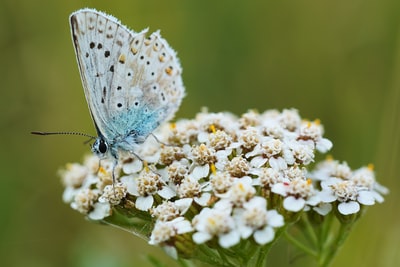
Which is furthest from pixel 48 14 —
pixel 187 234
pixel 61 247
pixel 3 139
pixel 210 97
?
pixel 187 234

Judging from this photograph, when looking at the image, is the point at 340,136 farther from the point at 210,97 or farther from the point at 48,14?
the point at 48,14

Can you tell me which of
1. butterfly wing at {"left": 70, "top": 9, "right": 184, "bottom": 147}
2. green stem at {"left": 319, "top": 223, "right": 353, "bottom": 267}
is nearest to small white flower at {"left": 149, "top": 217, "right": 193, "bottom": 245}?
butterfly wing at {"left": 70, "top": 9, "right": 184, "bottom": 147}

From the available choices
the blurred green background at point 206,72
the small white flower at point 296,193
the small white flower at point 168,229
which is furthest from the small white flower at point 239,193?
the blurred green background at point 206,72

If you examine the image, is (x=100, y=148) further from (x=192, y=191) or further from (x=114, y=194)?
(x=192, y=191)

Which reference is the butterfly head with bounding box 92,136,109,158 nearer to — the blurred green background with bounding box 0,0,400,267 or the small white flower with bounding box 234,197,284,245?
the small white flower with bounding box 234,197,284,245

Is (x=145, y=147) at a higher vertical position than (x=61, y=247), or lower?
higher

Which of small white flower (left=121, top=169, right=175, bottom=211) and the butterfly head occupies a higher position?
the butterfly head

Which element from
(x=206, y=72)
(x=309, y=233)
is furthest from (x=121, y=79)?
(x=206, y=72)
